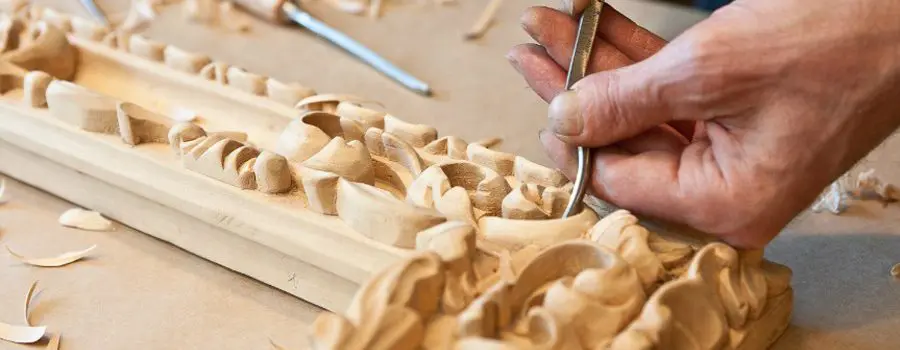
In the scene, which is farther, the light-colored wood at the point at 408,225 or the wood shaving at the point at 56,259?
the wood shaving at the point at 56,259

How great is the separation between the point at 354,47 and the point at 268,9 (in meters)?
0.20

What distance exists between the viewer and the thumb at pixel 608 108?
83 centimetres

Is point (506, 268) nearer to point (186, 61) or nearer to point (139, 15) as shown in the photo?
point (186, 61)

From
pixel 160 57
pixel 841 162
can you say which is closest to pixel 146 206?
pixel 160 57

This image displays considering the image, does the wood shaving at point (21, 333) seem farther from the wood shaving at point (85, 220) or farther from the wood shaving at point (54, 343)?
the wood shaving at point (85, 220)

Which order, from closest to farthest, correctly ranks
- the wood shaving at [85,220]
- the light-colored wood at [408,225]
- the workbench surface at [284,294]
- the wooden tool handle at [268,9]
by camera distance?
the light-colored wood at [408,225], the workbench surface at [284,294], the wood shaving at [85,220], the wooden tool handle at [268,9]

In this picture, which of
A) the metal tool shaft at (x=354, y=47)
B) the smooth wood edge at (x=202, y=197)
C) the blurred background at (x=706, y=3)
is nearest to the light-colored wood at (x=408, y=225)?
the smooth wood edge at (x=202, y=197)

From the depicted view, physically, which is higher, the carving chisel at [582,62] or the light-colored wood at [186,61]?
the carving chisel at [582,62]

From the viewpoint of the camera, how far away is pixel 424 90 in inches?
55.5

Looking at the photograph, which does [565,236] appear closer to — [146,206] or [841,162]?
[841,162]

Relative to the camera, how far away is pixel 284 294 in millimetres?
972

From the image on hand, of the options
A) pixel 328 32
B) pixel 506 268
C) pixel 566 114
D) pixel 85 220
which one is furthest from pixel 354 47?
pixel 506 268

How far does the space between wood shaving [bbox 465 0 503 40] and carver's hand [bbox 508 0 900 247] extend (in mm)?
695

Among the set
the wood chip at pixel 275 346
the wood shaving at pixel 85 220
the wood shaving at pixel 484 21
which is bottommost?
the wood shaving at pixel 85 220
